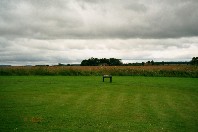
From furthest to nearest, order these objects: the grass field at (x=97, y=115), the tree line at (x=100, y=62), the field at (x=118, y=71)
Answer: the tree line at (x=100, y=62) → the field at (x=118, y=71) → the grass field at (x=97, y=115)

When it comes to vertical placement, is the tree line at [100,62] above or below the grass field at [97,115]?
above

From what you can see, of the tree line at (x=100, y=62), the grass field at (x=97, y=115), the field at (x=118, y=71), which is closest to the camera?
the grass field at (x=97, y=115)

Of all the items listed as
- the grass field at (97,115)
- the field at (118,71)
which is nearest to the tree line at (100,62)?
the field at (118,71)

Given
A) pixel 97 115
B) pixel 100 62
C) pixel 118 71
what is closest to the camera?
pixel 97 115

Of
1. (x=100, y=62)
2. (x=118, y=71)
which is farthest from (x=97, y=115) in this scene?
(x=100, y=62)

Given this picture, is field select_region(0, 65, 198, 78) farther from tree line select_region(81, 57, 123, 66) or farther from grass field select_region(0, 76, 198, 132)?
tree line select_region(81, 57, 123, 66)

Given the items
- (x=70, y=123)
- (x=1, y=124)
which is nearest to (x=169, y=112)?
(x=70, y=123)

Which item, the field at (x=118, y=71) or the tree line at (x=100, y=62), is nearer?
the field at (x=118, y=71)

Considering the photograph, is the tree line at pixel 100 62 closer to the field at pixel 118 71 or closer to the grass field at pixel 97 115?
the field at pixel 118 71

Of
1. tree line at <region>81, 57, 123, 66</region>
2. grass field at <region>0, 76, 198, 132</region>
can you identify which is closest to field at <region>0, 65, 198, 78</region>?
grass field at <region>0, 76, 198, 132</region>

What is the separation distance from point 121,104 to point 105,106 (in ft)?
3.39

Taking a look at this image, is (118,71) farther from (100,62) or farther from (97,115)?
(100,62)

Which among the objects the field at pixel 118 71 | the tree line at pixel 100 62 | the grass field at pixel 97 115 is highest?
the tree line at pixel 100 62

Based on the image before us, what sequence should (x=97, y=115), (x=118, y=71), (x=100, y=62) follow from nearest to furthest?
1. (x=97, y=115)
2. (x=118, y=71)
3. (x=100, y=62)
